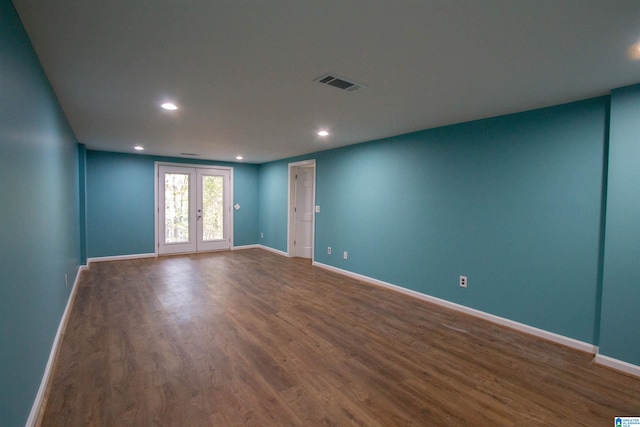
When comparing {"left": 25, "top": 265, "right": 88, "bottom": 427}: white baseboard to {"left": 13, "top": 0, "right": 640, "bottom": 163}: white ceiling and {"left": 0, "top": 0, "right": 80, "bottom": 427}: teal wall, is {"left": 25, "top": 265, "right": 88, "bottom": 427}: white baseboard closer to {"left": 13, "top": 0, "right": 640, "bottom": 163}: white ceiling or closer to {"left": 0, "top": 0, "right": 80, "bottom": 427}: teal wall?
{"left": 0, "top": 0, "right": 80, "bottom": 427}: teal wall

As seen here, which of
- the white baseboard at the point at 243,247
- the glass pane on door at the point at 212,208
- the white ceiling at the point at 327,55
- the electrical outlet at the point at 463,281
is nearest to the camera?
the white ceiling at the point at 327,55

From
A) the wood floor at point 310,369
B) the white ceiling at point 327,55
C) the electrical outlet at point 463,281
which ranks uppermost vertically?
the white ceiling at point 327,55

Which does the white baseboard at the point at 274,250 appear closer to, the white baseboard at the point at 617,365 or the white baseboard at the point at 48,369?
the white baseboard at the point at 48,369

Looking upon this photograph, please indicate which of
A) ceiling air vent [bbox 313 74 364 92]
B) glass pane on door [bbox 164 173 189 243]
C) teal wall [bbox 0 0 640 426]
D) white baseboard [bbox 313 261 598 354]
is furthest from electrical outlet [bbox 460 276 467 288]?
glass pane on door [bbox 164 173 189 243]

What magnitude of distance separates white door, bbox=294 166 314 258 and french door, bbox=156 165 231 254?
6.72ft

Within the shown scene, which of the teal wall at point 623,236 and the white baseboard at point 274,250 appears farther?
the white baseboard at point 274,250

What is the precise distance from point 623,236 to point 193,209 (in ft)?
24.6

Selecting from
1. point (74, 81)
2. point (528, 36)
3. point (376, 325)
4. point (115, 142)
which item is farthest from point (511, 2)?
point (115, 142)

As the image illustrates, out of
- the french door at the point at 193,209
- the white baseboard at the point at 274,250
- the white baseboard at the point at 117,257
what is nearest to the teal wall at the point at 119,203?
the white baseboard at the point at 117,257

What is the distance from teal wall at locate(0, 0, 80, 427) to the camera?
1414mm

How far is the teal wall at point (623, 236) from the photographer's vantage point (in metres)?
2.44

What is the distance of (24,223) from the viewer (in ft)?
5.82

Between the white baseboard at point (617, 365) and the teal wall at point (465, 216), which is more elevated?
the teal wall at point (465, 216)

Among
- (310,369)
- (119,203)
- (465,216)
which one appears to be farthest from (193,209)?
(465,216)
